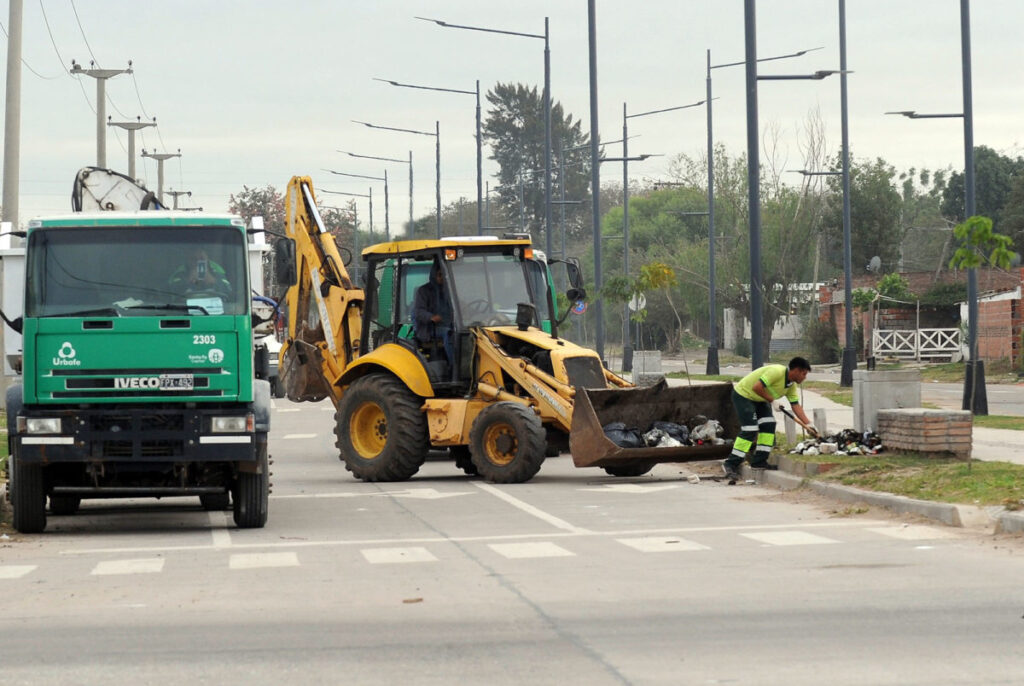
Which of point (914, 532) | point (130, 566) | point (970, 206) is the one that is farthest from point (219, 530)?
point (970, 206)

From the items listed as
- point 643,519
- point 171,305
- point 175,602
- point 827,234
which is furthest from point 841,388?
point 827,234

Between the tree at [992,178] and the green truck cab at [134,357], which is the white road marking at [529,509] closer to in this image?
the green truck cab at [134,357]

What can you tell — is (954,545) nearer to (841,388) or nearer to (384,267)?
(384,267)

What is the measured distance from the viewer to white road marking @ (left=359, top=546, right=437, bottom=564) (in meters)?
12.7

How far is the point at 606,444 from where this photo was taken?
18.8 m

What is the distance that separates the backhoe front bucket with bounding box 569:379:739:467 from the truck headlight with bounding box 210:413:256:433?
5402mm

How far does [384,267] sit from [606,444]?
15.3 feet

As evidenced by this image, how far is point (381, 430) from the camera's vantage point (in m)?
21.0

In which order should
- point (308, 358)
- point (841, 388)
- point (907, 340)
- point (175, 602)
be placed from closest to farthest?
point (175, 602) → point (308, 358) → point (841, 388) → point (907, 340)

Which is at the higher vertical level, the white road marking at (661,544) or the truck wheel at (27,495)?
the truck wheel at (27,495)

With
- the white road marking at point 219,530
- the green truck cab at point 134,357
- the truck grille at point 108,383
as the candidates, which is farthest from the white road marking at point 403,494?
the truck grille at point 108,383

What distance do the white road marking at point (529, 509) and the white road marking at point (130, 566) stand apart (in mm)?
3723

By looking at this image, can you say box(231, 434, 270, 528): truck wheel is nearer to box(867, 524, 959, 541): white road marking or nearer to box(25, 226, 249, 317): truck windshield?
box(25, 226, 249, 317): truck windshield

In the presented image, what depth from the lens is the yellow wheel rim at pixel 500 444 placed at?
64.8 feet
